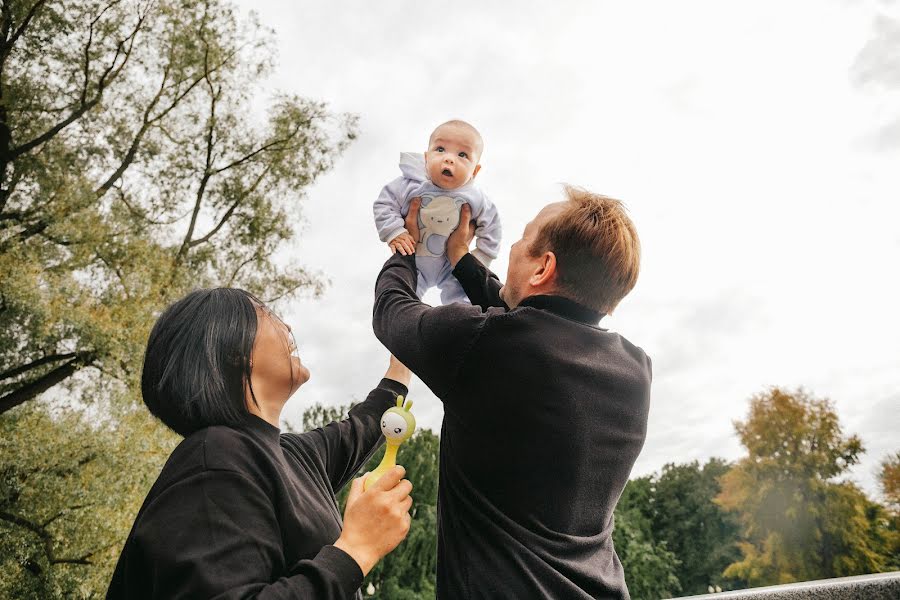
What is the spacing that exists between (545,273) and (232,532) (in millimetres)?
1070

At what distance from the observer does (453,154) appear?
2869 mm

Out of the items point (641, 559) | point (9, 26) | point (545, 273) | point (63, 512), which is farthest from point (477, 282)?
point (641, 559)

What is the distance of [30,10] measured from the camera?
12656mm

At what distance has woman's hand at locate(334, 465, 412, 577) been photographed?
162 cm

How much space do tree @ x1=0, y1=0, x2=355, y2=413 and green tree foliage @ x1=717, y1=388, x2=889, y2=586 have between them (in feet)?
63.5

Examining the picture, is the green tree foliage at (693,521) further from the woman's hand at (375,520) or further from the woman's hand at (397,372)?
the woman's hand at (375,520)

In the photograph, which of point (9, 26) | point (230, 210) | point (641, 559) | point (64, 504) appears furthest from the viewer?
point (641, 559)

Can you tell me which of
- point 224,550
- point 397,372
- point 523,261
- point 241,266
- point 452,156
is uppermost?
point 241,266

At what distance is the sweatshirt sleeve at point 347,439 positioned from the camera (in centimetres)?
236

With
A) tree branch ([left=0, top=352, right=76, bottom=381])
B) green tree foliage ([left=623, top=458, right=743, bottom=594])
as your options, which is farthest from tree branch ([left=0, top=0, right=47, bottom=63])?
green tree foliage ([left=623, top=458, right=743, bottom=594])

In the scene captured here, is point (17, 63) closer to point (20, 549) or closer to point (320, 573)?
point (20, 549)

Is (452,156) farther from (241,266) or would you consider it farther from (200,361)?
(241,266)

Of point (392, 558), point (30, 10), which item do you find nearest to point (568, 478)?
point (30, 10)

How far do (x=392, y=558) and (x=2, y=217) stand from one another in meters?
14.2
